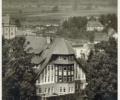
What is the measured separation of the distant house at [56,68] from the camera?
5.87m

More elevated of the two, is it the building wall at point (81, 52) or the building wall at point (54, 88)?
the building wall at point (81, 52)

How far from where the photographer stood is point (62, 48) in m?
5.88

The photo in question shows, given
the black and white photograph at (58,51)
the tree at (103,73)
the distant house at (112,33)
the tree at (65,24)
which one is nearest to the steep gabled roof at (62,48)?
the black and white photograph at (58,51)

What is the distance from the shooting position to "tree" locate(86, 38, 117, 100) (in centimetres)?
588

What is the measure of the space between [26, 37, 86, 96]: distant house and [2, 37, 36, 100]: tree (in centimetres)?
8

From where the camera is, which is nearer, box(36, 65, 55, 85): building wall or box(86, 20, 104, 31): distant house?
box(36, 65, 55, 85): building wall

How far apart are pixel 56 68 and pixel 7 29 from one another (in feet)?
2.12

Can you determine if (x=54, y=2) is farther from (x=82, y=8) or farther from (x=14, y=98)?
(x=14, y=98)

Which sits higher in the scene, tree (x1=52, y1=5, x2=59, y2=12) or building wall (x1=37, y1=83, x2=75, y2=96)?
tree (x1=52, y1=5, x2=59, y2=12)

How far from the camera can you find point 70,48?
5906 millimetres

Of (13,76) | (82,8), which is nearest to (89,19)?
(82,8)

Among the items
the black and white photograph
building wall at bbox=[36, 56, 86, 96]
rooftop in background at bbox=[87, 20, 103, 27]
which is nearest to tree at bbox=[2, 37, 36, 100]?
the black and white photograph

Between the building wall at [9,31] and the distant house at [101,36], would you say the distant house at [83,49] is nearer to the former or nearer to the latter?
the distant house at [101,36]

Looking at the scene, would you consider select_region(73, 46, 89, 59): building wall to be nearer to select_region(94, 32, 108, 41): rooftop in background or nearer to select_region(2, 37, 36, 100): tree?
select_region(94, 32, 108, 41): rooftop in background
